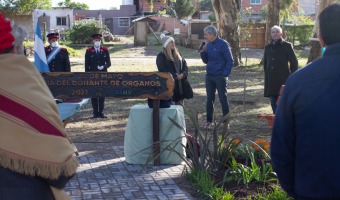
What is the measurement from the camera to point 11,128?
2.95 meters

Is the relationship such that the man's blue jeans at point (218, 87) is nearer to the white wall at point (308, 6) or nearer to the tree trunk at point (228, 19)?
the tree trunk at point (228, 19)

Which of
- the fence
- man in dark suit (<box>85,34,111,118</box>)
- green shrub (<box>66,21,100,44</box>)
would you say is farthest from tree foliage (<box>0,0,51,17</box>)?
man in dark suit (<box>85,34,111,118</box>)

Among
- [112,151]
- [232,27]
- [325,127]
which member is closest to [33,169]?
[325,127]

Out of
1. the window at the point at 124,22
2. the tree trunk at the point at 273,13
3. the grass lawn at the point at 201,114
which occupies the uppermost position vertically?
the tree trunk at the point at 273,13

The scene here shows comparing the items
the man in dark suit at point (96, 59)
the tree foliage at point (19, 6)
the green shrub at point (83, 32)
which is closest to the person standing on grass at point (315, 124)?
the man in dark suit at point (96, 59)

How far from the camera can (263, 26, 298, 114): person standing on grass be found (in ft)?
32.2

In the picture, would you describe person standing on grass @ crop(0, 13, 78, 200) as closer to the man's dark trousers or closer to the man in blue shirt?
the man in blue shirt

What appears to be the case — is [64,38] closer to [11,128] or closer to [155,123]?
[155,123]

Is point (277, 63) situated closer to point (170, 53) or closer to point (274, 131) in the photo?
point (170, 53)

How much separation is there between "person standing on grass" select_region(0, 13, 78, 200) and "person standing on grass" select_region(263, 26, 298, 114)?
279 inches

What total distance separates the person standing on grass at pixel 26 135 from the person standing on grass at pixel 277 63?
7.09 m

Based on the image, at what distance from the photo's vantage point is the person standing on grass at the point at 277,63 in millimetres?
9820

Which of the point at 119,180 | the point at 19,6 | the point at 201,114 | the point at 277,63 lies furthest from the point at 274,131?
the point at 19,6

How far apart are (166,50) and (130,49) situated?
30.5 m
